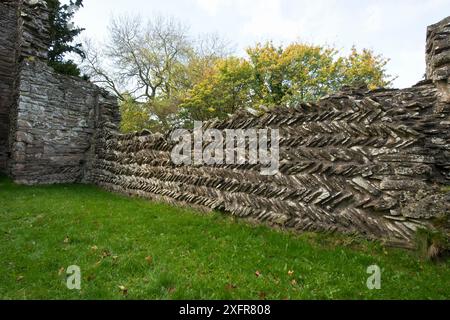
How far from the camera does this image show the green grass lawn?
3.32 metres

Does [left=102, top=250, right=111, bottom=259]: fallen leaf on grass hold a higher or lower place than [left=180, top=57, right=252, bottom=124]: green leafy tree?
lower

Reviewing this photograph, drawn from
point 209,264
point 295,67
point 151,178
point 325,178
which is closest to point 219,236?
point 209,264

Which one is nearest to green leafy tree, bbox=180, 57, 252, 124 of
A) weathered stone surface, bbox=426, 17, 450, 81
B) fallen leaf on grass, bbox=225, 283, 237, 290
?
weathered stone surface, bbox=426, 17, 450, 81

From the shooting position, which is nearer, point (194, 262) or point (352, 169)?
point (194, 262)

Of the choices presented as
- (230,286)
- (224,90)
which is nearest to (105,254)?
(230,286)

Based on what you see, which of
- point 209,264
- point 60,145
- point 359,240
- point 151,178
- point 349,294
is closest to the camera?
point 349,294

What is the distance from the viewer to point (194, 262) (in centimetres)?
411

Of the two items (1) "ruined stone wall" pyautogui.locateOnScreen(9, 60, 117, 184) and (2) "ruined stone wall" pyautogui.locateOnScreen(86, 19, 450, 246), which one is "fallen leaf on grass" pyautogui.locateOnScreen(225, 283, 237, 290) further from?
(1) "ruined stone wall" pyautogui.locateOnScreen(9, 60, 117, 184)

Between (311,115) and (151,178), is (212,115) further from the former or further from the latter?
(311,115)

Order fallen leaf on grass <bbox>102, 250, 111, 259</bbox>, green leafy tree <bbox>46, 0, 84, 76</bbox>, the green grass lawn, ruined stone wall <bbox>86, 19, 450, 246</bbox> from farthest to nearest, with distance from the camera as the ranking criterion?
1. green leafy tree <bbox>46, 0, 84, 76</bbox>
2. fallen leaf on grass <bbox>102, 250, 111, 259</bbox>
3. ruined stone wall <bbox>86, 19, 450, 246</bbox>
4. the green grass lawn

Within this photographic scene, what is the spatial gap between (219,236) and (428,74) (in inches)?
189

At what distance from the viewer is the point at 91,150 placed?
42.8 ft

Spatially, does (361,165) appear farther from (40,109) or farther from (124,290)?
(40,109)

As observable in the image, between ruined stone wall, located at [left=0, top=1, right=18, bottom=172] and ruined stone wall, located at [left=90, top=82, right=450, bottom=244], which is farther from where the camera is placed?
ruined stone wall, located at [left=0, top=1, right=18, bottom=172]
